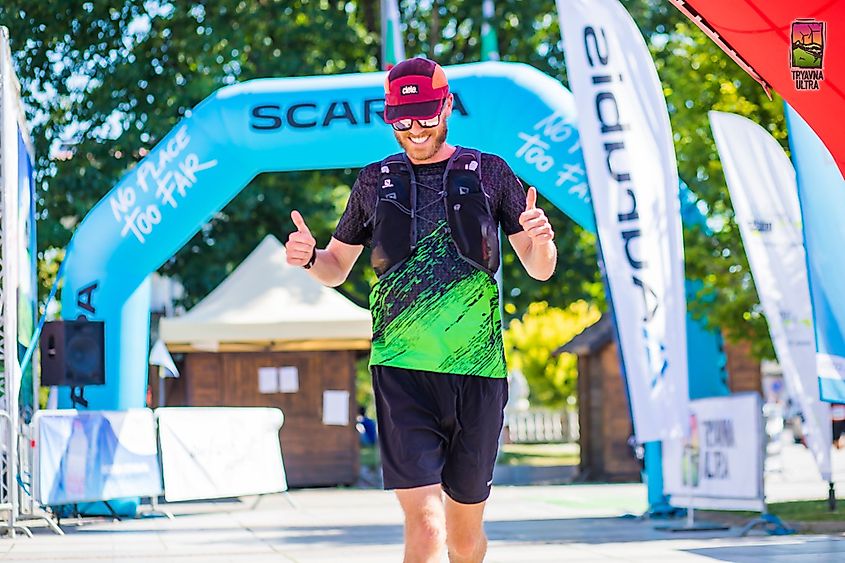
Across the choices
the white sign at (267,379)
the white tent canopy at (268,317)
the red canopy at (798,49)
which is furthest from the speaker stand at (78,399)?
the red canopy at (798,49)

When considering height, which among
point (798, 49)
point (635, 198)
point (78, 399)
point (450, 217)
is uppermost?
point (798, 49)

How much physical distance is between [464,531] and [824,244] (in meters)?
5.38

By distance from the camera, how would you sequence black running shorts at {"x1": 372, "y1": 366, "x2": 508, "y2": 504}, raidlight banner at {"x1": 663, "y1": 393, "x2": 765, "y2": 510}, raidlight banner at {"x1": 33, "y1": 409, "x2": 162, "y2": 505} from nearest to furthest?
black running shorts at {"x1": 372, "y1": 366, "x2": 508, "y2": 504}, raidlight banner at {"x1": 663, "y1": 393, "x2": 765, "y2": 510}, raidlight banner at {"x1": 33, "y1": 409, "x2": 162, "y2": 505}

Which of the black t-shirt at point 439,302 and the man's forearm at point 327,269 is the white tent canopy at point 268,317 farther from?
the black t-shirt at point 439,302

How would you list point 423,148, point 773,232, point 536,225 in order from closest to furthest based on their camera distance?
point 536,225 → point 423,148 → point 773,232

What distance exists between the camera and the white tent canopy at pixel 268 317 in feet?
63.3

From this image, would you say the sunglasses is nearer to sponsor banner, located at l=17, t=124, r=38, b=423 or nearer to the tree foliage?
sponsor banner, located at l=17, t=124, r=38, b=423

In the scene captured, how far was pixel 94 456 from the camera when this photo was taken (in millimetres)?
13273

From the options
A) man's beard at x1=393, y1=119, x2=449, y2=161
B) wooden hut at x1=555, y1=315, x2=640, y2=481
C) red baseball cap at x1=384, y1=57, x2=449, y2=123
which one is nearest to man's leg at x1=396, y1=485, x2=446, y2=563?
man's beard at x1=393, y1=119, x2=449, y2=161

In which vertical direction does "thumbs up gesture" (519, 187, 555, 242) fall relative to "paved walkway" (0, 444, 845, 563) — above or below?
above

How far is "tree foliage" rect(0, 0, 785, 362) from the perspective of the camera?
2195 centimetres

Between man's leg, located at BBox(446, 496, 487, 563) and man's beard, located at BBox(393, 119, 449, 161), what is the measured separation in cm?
115

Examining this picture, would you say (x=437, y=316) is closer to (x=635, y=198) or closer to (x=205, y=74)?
(x=635, y=198)

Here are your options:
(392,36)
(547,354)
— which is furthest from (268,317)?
(547,354)
